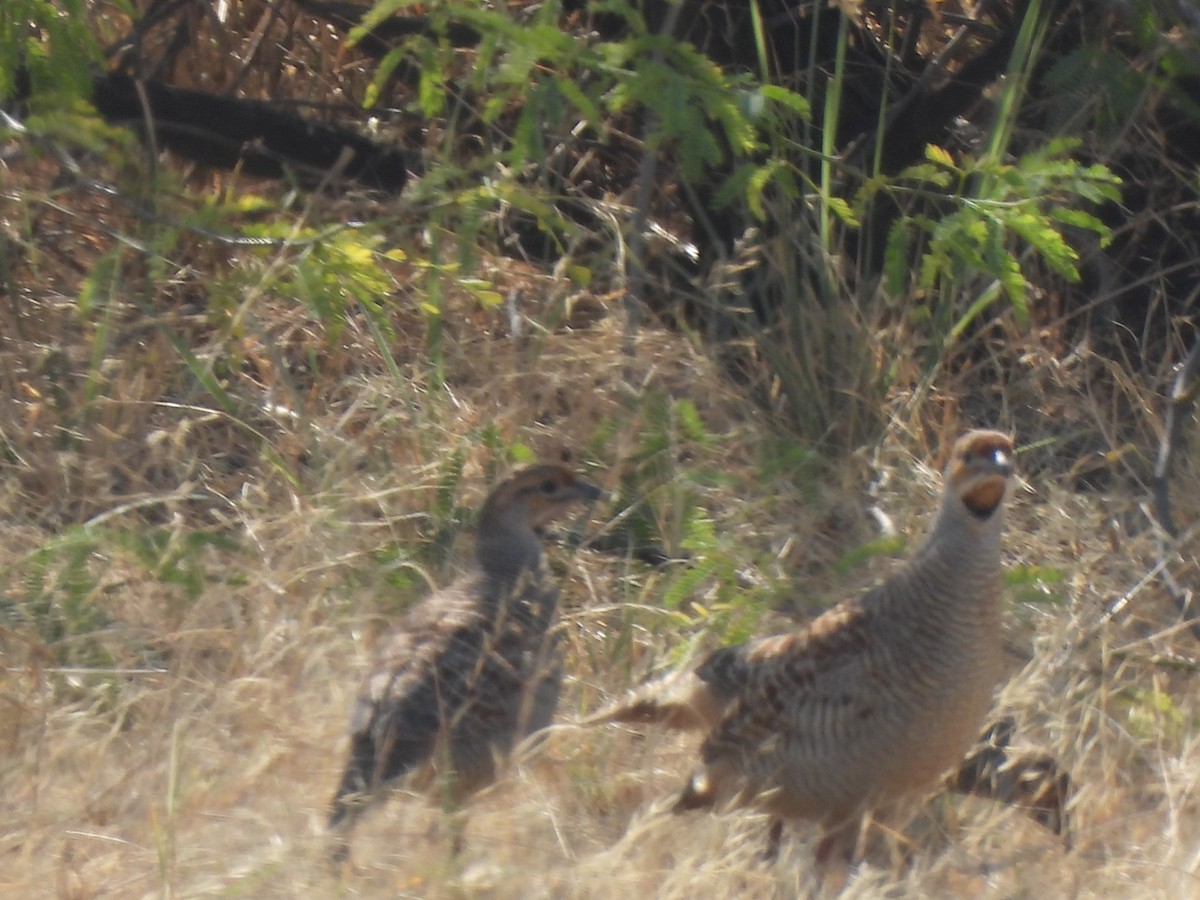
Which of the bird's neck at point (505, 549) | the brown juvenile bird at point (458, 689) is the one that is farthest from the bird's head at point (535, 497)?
the brown juvenile bird at point (458, 689)

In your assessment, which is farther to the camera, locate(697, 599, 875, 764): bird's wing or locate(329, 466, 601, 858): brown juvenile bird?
locate(697, 599, 875, 764): bird's wing

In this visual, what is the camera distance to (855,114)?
743cm

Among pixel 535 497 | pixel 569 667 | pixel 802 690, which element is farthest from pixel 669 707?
pixel 535 497

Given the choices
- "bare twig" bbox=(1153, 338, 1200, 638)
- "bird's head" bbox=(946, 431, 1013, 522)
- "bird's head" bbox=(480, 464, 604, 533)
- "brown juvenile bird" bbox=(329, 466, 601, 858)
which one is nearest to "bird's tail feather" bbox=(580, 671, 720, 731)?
"brown juvenile bird" bbox=(329, 466, 601, 858)

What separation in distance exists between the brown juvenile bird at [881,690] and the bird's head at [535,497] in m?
0.91

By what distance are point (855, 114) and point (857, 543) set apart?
224 cm

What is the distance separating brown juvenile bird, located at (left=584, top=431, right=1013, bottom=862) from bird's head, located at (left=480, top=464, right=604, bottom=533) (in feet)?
3.00

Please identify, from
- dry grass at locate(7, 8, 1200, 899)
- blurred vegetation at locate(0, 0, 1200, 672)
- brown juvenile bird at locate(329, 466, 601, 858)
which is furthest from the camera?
blurred vegetation at locate(0, 0, 1200, 672)

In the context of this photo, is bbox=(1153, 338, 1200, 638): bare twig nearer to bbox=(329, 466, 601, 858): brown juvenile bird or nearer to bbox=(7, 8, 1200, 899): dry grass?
bbox=(7, 8, 1200, 899): dry grass

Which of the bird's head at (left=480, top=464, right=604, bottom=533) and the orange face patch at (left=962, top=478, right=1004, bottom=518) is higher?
the orange face patch at (left=962, top=478, right=1004, bottom=518)

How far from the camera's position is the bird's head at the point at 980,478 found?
4.50 meters

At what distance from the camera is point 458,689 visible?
449cm

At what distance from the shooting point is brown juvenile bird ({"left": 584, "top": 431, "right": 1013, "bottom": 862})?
4.41 meters

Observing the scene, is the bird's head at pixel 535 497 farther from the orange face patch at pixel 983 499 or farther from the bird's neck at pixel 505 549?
the orange face patch at pixel 983 499
